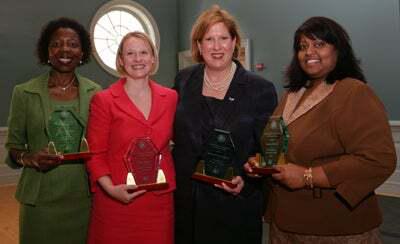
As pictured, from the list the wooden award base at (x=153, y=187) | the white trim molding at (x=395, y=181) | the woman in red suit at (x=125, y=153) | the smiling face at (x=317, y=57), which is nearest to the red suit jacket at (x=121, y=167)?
the woman in red suit at (x=125, y=153)

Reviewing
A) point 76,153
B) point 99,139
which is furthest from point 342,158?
point 76,153

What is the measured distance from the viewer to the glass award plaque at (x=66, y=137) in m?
1.83

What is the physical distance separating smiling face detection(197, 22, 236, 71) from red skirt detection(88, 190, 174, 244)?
26.5 inches

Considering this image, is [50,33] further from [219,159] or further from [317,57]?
[317,57]

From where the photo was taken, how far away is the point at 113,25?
7.94 metres

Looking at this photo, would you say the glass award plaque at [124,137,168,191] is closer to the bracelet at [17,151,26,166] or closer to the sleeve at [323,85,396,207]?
the bracelet at [17,151,26,166]

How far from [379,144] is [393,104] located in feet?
13.6

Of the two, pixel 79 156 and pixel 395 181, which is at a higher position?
pixel 79 156

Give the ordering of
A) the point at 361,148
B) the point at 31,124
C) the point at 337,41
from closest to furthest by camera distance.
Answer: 1. the point at 361,148
2. the point at 337,41
3. the point at 31,124

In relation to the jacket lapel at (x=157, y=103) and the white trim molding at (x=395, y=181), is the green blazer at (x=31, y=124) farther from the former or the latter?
the white trim molding at (x=395, y=181)

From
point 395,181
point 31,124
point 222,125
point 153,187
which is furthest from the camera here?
point 395,181

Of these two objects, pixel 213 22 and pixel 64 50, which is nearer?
pixel 213 22

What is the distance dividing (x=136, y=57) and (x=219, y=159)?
0.61 m

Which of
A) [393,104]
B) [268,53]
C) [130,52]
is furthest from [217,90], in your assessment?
[268,53]
